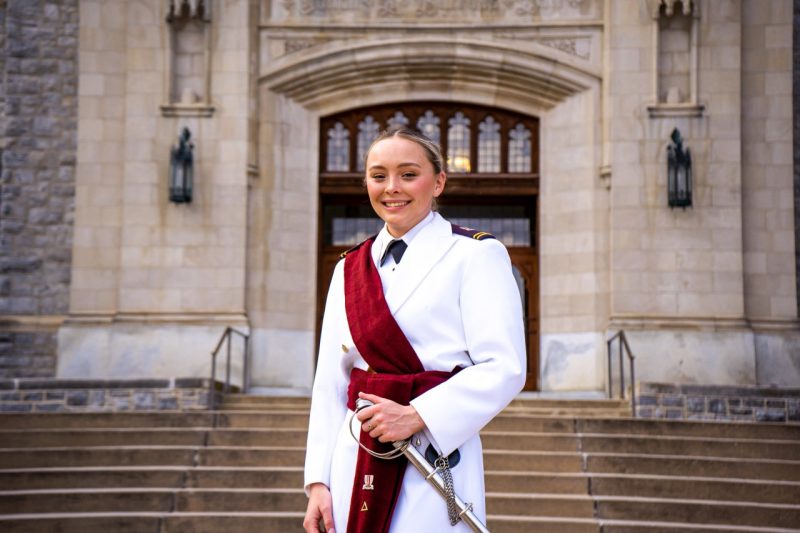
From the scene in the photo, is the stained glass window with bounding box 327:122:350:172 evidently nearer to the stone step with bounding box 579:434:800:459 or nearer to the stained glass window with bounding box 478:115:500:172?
the stained glass window with bounding box 478:115:500:172

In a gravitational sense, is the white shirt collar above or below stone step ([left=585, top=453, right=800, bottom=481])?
above

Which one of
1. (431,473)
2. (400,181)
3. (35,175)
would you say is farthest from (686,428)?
(35,175)

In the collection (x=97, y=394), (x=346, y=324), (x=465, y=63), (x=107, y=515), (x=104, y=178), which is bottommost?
(x=107, y=515)

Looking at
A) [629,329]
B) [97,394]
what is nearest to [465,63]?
[629,329]

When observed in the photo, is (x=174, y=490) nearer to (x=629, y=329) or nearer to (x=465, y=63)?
(x=629, y=329)

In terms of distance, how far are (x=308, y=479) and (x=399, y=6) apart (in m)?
12.1

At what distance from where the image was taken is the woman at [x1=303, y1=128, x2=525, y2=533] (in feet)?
9.34

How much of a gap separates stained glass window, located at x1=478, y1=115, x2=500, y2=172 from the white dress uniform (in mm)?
11903

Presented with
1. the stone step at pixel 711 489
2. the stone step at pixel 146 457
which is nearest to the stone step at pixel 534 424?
the stone step at pixel 711 489

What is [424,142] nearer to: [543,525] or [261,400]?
[543,525]

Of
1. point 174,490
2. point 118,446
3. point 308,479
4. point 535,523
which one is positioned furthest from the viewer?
point 118,446

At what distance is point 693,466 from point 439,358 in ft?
23.1

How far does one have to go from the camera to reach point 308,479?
10.00ft

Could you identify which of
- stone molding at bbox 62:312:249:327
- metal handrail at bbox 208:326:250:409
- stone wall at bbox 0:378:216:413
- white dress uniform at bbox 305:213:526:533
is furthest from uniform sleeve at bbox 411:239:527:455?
stone molding at bbox 62:312:249:327
